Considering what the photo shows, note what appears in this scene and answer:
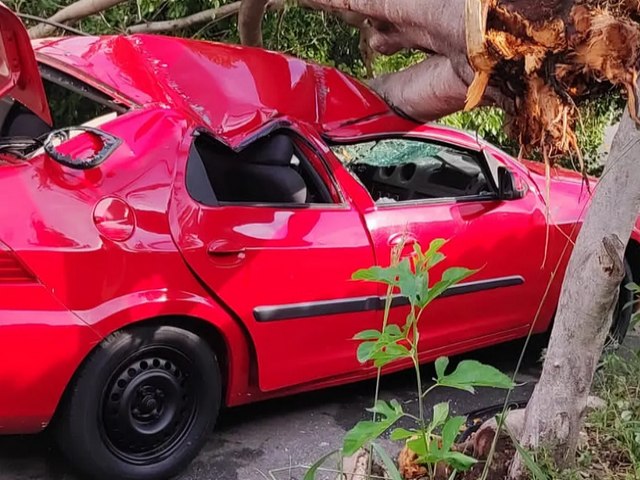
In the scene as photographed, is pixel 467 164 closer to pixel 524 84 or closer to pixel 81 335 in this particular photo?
pixel 524 84

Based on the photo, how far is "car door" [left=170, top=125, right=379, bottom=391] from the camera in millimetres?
3012

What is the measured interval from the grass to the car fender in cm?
132

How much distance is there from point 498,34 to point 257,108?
60.4 inches

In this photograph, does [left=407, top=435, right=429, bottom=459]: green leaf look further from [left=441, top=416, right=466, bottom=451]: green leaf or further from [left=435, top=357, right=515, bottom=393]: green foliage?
[left=435, top=357, right=515, bottom=393]: green foliage

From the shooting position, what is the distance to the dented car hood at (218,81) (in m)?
3.31

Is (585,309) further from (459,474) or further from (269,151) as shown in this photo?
(269,151)

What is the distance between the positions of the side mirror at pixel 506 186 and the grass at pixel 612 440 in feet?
3.94

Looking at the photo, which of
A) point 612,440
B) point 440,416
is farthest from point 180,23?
point 440,416

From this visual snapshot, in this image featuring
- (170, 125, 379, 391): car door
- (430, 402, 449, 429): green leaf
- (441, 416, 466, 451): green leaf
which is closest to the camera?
(441, 416, 466, 451): green leaf

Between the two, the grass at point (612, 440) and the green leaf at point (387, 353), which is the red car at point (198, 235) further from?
the green leaf at point (387, 353)

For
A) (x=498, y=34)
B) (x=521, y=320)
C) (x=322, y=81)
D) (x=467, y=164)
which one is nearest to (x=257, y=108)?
(x=322, y=81)

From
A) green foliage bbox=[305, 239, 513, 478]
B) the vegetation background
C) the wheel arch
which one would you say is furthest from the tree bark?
green foliage bbox=[305, 239, 513, 478]

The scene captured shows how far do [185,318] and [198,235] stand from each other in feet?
1.06

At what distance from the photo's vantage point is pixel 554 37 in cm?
207
